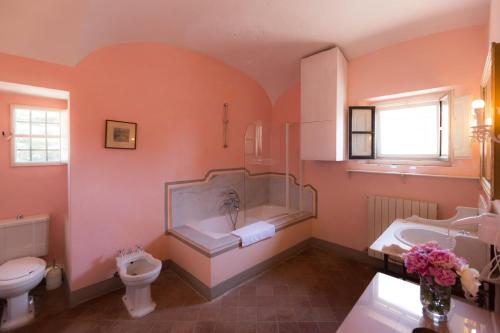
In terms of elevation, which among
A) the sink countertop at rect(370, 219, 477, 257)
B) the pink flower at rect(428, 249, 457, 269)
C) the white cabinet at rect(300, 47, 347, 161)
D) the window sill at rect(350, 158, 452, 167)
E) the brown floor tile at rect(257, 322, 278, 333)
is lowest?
the brown floor tile at rect(257, 322, 278, 333)

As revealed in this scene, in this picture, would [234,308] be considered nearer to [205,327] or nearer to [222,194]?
[205,327]

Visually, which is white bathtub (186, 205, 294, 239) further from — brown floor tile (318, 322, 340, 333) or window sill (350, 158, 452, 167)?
window sill (350, 158, 452, 167)

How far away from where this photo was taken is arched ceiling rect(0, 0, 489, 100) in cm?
172

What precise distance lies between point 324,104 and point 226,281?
225 cm

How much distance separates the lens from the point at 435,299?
900 millimetres

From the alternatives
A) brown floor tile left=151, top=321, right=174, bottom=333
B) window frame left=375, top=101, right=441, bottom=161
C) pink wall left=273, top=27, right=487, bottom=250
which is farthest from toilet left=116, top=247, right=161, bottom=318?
window frame left=375, top=101, right=441, bottom=161

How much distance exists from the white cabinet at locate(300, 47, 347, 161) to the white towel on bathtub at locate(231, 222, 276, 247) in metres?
1.03

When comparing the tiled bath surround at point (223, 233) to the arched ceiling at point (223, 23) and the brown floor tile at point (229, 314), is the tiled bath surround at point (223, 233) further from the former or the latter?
the arched ceiling at point (223, 23)

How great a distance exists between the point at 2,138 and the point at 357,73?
3.84 m

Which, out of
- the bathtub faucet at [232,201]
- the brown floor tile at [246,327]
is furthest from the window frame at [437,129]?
the brown floor tile at [246,327]

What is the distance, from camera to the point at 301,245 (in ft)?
10.3

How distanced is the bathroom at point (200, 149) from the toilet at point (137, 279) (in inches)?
1.9

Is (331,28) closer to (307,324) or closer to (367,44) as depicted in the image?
(367,44)

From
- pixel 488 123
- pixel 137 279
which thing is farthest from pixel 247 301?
pixel 488 123
